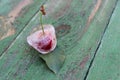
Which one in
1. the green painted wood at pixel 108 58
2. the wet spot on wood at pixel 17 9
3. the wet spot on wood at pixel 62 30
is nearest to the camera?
the green painted wood at pixel 108 58

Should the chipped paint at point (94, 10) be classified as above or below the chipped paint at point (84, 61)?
above

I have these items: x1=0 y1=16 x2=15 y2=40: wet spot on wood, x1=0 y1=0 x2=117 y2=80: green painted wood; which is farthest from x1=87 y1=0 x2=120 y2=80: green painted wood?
x1=0 y1=16 x2=15 y2=40: wet spot on wood

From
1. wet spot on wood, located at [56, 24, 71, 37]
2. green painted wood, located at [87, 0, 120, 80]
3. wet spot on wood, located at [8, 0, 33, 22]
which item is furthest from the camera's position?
wet spot on wood, located at [8, 0, 33, 22]

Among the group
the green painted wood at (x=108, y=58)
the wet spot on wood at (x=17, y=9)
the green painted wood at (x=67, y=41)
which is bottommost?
the green painted wood at (x=108, y=58)

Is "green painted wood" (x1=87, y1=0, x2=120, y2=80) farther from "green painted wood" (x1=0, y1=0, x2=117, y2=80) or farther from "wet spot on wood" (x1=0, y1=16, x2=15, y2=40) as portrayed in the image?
"wet spot on wood" (x1=0, y1=16, x2=15, y2=40)

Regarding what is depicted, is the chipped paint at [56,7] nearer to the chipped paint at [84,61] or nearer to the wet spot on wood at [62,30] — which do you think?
the wet spot on wood at [62,30]

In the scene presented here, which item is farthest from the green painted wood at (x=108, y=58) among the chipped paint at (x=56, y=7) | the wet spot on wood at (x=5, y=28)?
the wet spot on wood at (x=5, y=28)

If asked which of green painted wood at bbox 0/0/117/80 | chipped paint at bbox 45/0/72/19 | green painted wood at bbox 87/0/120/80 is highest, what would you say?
chipped paint at bbox 45/0/72/19

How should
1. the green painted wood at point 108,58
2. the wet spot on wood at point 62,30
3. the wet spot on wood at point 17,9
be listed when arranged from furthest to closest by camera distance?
the wet spot on wood at point 17,9 → the wet spot on wood at point 62,30 → the green painted wood at point 108,58
